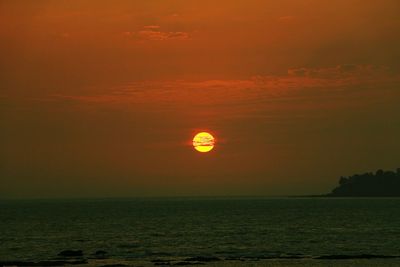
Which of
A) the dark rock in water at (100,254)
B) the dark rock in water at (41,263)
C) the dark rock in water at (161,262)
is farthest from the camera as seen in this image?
the dark rock in water at (100,254)

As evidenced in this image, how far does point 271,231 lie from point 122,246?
111ft

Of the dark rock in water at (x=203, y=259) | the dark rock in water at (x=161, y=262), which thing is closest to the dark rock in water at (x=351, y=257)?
the dark rock in water at (x=203, y=259)

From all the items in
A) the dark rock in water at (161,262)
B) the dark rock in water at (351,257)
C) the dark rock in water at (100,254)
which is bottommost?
the dark rock in water at (161,262)

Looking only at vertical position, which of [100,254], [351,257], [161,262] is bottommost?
[161,262]

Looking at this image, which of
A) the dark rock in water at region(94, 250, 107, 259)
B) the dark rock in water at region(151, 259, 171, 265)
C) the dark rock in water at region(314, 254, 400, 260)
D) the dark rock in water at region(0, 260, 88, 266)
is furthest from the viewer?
the dark rock in water at region(94, 250, 107, 259)

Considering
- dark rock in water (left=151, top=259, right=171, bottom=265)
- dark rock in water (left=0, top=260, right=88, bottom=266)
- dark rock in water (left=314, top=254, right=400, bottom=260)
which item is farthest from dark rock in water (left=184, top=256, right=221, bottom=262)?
dark rock in water (left=0, top=260, right=88, bottom=266)

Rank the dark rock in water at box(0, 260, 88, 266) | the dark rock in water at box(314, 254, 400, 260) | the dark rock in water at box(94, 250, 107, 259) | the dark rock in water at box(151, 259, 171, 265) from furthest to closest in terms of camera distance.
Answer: the dark rock in water at box(94, 250, 107, 259)
the dark rock in water at box(314, 254, 400, 260)
the dark rock in water at box(0, 260, 88, 266)
the dark rock in water at box(151, 259, 171, 265)

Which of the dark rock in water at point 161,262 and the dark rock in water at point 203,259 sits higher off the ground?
the dark rock in water at point 203,259

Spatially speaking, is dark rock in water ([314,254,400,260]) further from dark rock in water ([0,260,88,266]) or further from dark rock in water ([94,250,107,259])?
dark rock in water ([0,260,88,266])

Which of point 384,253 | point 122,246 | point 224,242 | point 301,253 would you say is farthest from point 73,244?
point 384,253

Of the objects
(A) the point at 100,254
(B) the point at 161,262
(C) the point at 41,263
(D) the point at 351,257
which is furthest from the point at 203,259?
(C) the point at 41,263

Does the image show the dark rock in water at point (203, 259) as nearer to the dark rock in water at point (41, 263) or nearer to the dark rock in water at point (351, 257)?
the dark rock in water at point (351, 257)

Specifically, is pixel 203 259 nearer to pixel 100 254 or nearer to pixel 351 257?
pixel 100 254

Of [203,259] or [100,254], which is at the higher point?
[100,254]
